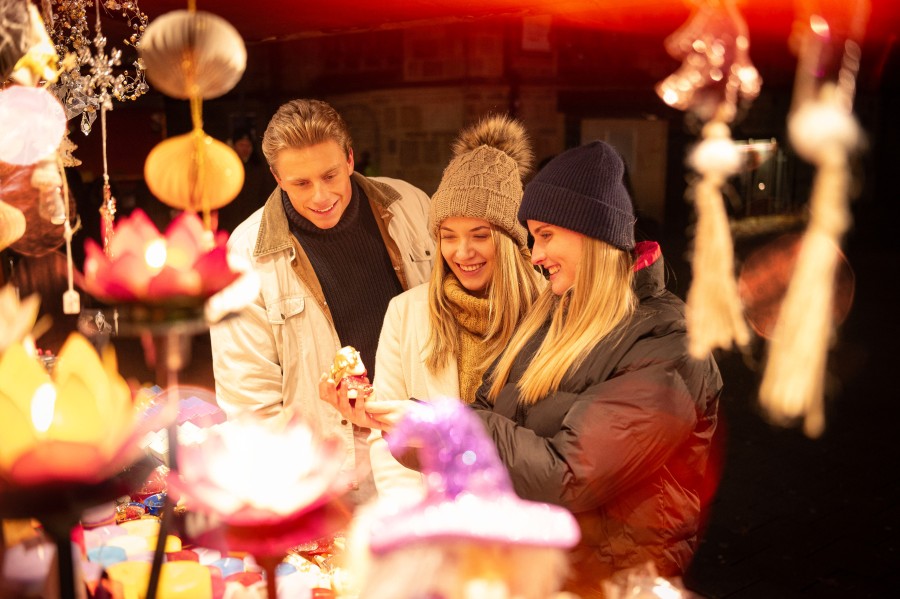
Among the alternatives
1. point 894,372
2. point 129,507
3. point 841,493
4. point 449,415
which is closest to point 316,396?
point 129,507

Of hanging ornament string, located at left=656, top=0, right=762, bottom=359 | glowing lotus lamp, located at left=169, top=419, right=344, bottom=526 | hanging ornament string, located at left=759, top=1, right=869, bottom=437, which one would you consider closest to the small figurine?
glowing lotus lamp, located at left=169, top=419, right=344, bottom=526

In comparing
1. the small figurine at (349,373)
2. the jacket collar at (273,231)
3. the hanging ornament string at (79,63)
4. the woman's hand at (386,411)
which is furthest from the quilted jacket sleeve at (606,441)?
the hanging ornament string at (79,63)

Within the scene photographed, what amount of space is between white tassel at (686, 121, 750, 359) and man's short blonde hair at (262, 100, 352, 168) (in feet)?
5.83

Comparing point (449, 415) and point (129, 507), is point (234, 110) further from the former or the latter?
point (449, 415)

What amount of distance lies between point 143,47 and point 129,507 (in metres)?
1.29

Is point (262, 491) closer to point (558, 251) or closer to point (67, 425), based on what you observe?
point (67, 425)

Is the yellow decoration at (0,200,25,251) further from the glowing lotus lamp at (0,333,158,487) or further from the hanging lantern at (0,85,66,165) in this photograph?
the glowing lotus lamp at (0,333,158,487)

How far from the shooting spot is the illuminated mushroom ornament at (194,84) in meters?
0.94

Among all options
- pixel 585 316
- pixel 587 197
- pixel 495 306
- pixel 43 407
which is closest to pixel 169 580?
pixel 43 407

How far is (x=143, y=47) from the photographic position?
0.95 metres

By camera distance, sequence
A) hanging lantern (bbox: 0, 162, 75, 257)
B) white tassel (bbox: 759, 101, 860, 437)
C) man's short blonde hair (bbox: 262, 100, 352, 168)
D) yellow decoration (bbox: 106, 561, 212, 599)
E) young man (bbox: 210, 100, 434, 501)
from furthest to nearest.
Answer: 1. young man (bbox: 210, 100, 434, 501)
2. man's short blonde hair (bbox: 262, 100, 352, 168)
3. hanging lantern (bbox: 0, 162, 75, 257)
4. yellow decoration (bbox: 106, 561, 212, 599)
5. white tassel (bbox: 759, 101, 860, 437)

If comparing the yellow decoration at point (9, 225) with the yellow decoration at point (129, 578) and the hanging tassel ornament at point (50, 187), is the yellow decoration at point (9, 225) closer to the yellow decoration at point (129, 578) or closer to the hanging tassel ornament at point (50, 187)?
the hanging tassel ornament at point (50, 187)

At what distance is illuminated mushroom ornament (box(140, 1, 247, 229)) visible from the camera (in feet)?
3.09

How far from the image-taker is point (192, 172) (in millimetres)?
1062
